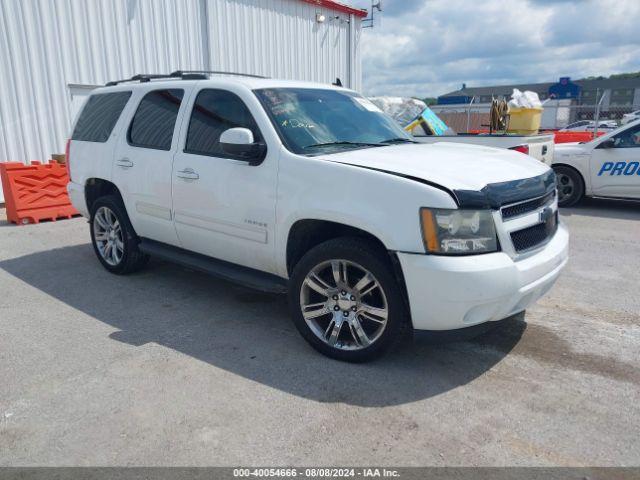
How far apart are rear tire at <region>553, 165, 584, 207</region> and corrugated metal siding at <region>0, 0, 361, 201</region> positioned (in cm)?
888

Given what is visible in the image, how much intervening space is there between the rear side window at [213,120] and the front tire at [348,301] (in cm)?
122

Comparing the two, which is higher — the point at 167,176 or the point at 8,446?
the point at 167,176

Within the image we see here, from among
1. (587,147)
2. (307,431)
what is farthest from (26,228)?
(587,147)

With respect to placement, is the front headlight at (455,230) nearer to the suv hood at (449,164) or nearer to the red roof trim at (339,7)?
the suv hood at (449,164)

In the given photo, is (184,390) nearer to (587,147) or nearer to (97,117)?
(97,117)

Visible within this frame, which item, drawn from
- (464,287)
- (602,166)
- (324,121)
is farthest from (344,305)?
(602,166)

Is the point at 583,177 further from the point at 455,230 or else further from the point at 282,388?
the point at 282,388

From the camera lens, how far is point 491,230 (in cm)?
315

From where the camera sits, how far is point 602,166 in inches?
353

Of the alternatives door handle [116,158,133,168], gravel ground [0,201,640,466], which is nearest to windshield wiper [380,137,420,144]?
gravel ground [0,201,640,466]

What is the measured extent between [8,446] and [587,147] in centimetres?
Answer: 941

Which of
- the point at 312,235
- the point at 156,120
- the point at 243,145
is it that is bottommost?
the point at 312,235

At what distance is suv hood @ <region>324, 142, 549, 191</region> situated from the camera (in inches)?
127

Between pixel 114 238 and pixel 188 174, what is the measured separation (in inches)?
68.2
